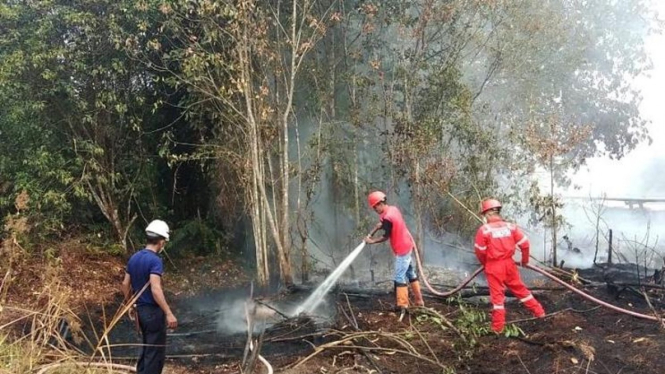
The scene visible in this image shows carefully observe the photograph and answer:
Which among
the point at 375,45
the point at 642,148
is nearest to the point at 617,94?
the point at 375,45

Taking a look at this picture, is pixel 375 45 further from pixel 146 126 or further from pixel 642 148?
pixel 642 148

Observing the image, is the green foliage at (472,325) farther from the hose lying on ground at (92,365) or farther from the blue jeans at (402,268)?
the hose lying on ground at (92,365)

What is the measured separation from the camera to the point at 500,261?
7109 millimetres

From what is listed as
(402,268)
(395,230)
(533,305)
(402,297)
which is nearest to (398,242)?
(395,230)

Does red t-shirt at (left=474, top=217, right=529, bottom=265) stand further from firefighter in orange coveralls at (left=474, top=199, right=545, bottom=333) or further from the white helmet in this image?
the white helmet

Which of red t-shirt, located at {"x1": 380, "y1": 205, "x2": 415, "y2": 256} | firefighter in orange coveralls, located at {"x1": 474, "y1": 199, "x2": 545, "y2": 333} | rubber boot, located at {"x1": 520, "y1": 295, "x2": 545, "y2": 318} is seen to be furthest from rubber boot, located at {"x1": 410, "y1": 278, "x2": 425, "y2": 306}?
rubber boot, located at {"x1": 520, "y1": 295, "x2": 545, "y2": 318}

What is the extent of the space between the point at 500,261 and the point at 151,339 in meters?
4.04

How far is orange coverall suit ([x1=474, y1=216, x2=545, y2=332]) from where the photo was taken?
7.09 meters

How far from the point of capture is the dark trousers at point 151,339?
18.3ft

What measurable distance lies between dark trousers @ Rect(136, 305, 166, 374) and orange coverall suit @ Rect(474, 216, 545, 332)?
3815 millimetres

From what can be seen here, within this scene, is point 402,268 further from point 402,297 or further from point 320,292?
point 320,292

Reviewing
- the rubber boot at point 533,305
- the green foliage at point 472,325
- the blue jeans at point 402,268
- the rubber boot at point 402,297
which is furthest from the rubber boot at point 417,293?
the rubber boot at point 533,305

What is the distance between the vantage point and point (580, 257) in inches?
539

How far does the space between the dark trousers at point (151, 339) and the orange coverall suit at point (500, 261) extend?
3.81m
